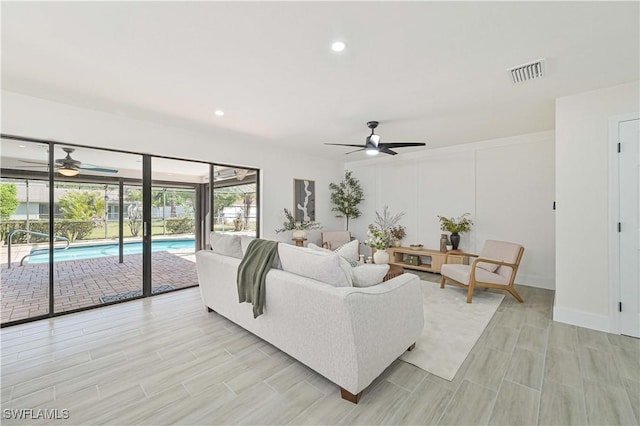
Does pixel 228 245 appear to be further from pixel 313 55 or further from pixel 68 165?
pixel 68 165

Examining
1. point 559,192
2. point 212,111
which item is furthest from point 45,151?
point 559,192

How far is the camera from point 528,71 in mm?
2398

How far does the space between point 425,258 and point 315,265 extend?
453 cm

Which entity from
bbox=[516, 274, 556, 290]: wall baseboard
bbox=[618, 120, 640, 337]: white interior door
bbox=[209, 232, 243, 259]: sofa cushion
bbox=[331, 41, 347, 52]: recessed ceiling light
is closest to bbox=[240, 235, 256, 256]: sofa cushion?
bbox=[209, 232, 243, 259]: sofa cushion

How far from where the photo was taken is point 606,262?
111 inches

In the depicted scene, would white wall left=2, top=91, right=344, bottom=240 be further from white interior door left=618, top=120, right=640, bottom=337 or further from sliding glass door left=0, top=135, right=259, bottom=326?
white interior door left=618, top=120, right=640, bottom=337

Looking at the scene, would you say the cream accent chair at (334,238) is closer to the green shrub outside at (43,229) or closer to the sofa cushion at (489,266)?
the sofa cushion at (489,266)

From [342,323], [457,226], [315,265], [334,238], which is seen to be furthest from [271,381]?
[457,226]

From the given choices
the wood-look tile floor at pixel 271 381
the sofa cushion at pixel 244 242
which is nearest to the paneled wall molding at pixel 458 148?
the wood-look tile floor at pixel 271 381

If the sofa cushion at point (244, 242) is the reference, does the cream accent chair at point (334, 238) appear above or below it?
below

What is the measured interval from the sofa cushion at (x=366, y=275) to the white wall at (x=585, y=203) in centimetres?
247

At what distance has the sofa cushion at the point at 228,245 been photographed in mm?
3018

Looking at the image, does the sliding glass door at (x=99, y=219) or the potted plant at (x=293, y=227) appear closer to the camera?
the sliding glass door at (x=99, y=219)

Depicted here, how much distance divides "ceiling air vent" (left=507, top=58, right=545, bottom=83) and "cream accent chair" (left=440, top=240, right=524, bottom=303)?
2.34m
